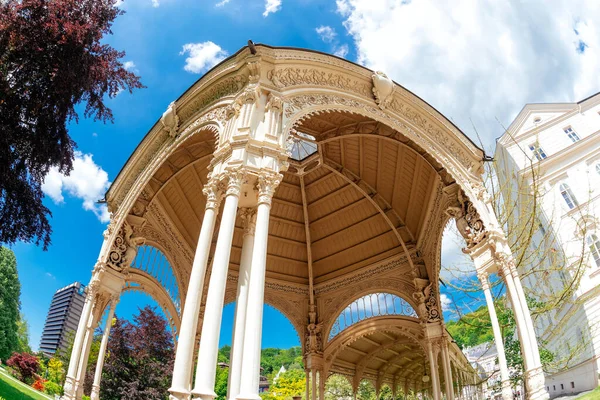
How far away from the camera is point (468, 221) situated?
12.0 m

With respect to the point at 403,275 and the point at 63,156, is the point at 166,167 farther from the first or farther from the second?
the point at 403,275

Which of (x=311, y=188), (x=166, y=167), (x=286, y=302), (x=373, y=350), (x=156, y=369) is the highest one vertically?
(x=311, y=188)

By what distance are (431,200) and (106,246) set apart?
39.8ft

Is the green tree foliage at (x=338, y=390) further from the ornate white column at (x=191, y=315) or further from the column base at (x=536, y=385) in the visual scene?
the ornate white column at (x=191, y=315)

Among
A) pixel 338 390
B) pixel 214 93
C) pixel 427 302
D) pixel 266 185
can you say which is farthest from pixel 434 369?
pixel 338 390

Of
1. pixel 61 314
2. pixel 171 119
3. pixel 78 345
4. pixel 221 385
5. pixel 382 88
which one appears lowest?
pixel 78 345

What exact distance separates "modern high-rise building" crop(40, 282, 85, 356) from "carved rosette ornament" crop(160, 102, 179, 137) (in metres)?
117

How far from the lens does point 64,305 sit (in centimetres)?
11781

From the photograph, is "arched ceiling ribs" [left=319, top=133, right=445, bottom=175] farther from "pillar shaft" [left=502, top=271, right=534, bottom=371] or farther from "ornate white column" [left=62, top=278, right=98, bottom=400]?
"ornate white column" [left=62, top=278, right=98, bottom=400]

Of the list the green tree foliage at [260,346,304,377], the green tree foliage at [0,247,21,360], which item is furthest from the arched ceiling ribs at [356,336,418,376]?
the green tree foliage at [260,346,304,377]

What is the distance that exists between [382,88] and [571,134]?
20.3 metres

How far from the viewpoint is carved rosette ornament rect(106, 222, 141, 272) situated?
1283 cm

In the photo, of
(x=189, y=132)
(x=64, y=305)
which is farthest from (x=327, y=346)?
(x=64, y=305)

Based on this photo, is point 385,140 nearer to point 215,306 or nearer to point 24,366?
point 215,306
